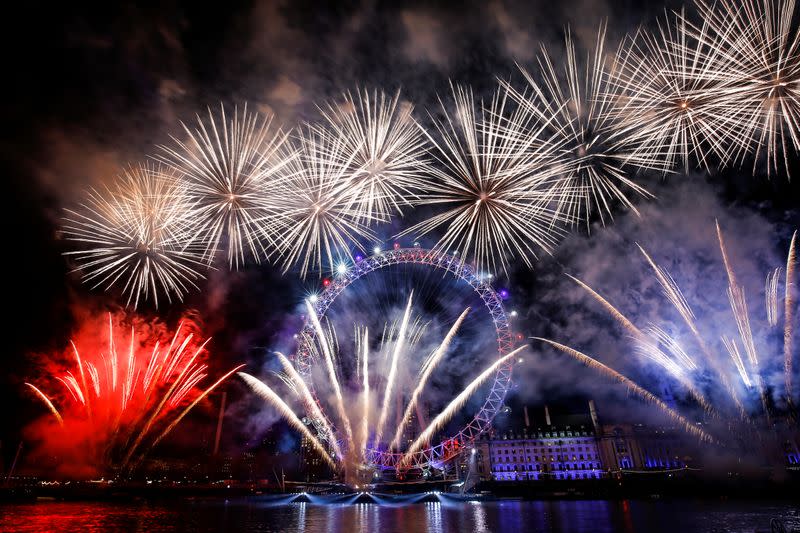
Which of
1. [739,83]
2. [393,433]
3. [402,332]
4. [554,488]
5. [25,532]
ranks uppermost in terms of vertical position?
[739,83]

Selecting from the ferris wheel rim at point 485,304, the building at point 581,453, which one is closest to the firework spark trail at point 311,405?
the ferris wheel rim at point 485,304

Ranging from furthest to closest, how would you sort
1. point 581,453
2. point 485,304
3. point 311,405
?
point 581,453 → point 485,304 → point 311,405

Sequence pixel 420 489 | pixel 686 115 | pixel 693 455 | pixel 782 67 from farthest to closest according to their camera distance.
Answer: pixel 693 455 → pixel 420 489 → pixel 686 115 → pixel 782 67

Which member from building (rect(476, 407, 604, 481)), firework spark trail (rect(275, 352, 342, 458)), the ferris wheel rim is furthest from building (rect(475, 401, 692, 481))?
firework spark trail (rect(275, 352, 342, 458))

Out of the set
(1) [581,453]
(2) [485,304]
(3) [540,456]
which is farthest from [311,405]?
(1) [581,453]

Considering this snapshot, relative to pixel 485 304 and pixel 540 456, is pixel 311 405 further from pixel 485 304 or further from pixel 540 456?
pixel 540 456

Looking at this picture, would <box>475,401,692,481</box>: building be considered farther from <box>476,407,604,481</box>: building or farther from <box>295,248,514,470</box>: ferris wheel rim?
<box>295,248,514,470</box>: ferris wheel rim

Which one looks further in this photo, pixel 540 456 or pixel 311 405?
pixel 540 456

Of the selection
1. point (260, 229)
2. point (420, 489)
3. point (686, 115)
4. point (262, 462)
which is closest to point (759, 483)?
point (420, 489)

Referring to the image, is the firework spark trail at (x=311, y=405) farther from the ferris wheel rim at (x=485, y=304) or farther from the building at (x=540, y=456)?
the building at (x=540, y=456)

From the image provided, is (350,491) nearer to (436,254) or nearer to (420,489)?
(420,489)

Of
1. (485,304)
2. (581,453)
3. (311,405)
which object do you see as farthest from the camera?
(581,453)
